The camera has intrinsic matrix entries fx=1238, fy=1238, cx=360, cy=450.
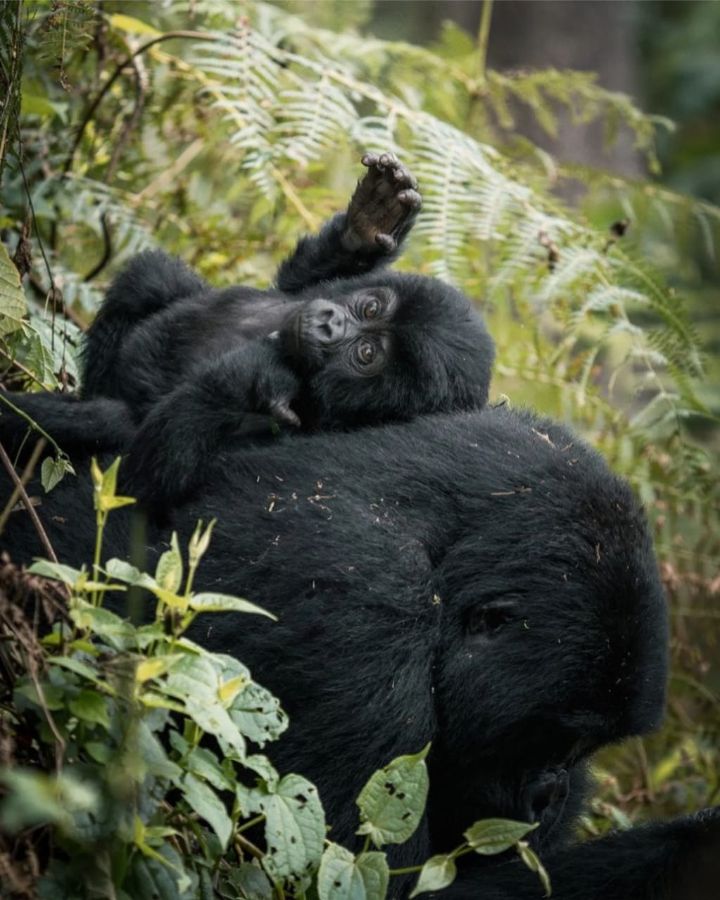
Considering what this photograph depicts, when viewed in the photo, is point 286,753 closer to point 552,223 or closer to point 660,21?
point 552,223

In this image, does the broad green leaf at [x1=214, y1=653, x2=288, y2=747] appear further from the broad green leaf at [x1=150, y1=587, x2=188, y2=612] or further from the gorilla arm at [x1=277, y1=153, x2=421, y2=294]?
the gorilla arm at [x1=277, y1=153, x2=421, y2=294]

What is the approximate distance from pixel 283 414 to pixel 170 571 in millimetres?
1187

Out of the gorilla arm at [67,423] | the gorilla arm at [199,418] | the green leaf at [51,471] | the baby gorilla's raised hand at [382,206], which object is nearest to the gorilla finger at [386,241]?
the baby gorilla's raised hand at [382,206]

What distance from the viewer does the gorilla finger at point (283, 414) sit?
10.1ft

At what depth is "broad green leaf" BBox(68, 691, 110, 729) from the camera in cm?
181

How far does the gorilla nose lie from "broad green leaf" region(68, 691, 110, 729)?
1570mm

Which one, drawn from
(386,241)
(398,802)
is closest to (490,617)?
(398,802)

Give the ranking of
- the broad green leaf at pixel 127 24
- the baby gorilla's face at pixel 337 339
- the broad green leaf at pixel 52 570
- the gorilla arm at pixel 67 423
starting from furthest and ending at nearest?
the broad green leaf at pixel 127 24 → the baby gorilla's face at pixel 337 339 → the gorilla arm at pixel 67 423 → the broad green leaf at pixel 52 570

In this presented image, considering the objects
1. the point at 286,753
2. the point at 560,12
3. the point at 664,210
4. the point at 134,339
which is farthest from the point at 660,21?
the point at 286,753

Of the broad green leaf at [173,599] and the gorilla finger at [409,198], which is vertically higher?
the gorilla finger at [409,198]

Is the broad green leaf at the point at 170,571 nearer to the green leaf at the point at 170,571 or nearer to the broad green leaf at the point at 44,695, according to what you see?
the green leaf at the point at 170,571

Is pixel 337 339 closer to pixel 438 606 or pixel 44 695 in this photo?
pixel 438 606

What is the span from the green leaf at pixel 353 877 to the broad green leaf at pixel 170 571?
1.72 ft

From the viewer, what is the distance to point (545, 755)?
2605mm
